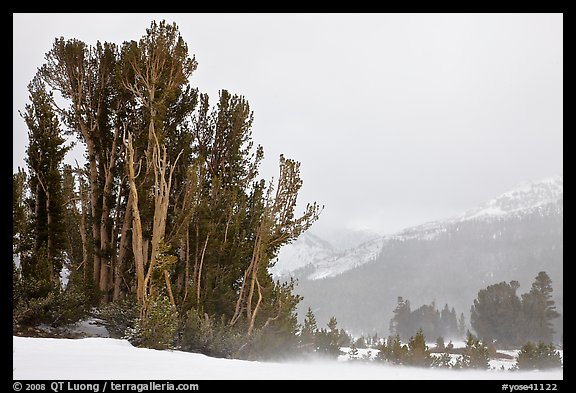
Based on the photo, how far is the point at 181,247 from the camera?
20922 mm

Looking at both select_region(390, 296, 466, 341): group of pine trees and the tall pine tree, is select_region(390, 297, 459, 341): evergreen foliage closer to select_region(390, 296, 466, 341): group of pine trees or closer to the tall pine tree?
select_region(390, 296, 466, 341): group of pine trees

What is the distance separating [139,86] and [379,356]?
26.2 m

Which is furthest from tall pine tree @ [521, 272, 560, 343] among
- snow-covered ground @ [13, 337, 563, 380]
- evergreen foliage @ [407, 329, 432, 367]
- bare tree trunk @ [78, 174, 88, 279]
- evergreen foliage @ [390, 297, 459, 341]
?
snow-covered ground @ [13, 337, 563, 380]

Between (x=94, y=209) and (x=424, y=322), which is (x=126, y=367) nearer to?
(x=94, y=209)

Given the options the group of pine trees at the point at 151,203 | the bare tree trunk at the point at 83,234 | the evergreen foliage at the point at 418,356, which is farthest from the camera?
the evergreen foliage at the point at 418,356

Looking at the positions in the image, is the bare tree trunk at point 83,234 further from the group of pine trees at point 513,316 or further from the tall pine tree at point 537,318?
the tall pine tree at point 537,318

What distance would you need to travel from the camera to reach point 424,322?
343ft

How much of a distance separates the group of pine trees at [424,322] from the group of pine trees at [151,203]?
7287 centimetres

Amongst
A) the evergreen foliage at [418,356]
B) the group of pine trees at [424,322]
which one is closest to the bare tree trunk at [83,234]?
the evergreen foliage at [418,356]

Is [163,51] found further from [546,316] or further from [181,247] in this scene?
[546,316]

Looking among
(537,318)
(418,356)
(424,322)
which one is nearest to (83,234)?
(418,356)

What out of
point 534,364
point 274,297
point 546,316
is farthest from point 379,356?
point 546,316

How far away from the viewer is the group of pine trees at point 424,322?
320 feet

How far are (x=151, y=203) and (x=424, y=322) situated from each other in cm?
9720
